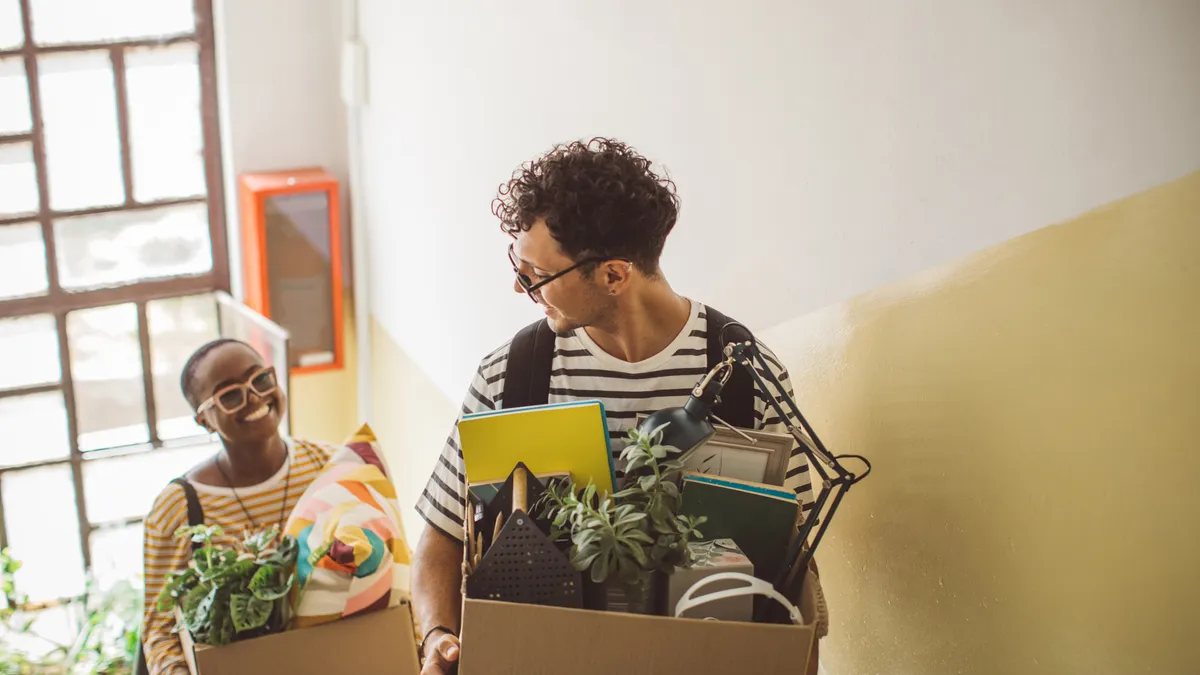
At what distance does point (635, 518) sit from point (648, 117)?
1.22 metres

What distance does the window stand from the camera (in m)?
3.96

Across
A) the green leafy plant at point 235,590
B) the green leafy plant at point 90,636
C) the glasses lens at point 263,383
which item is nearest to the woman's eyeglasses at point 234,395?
the glasses lens at point 263,383

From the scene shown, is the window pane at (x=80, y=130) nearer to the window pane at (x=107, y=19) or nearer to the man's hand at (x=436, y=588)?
the window pane at (x=107, y=19)

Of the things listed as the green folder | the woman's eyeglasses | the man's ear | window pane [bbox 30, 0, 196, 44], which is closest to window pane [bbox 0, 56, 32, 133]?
window pane [bbox 30, 0, 196, 44]

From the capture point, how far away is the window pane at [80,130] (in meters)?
3.96

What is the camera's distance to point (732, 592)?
123 cm

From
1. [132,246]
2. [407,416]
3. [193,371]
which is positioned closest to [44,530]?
[132,246]

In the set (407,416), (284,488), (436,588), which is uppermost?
(436,588)

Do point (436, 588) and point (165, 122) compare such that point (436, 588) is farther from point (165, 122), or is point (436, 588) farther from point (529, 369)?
point (165, 122)

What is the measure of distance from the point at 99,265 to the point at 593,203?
10.9 ft

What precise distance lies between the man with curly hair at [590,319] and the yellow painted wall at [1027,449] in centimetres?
20

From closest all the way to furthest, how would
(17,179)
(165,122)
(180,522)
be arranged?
(180,522) → (17,179) → (165,122)

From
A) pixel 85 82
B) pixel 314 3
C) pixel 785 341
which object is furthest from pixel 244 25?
pixel 785 341

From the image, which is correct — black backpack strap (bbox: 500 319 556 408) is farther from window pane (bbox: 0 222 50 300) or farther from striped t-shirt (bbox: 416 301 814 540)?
window pane (bbox: 0 222 50 300)
